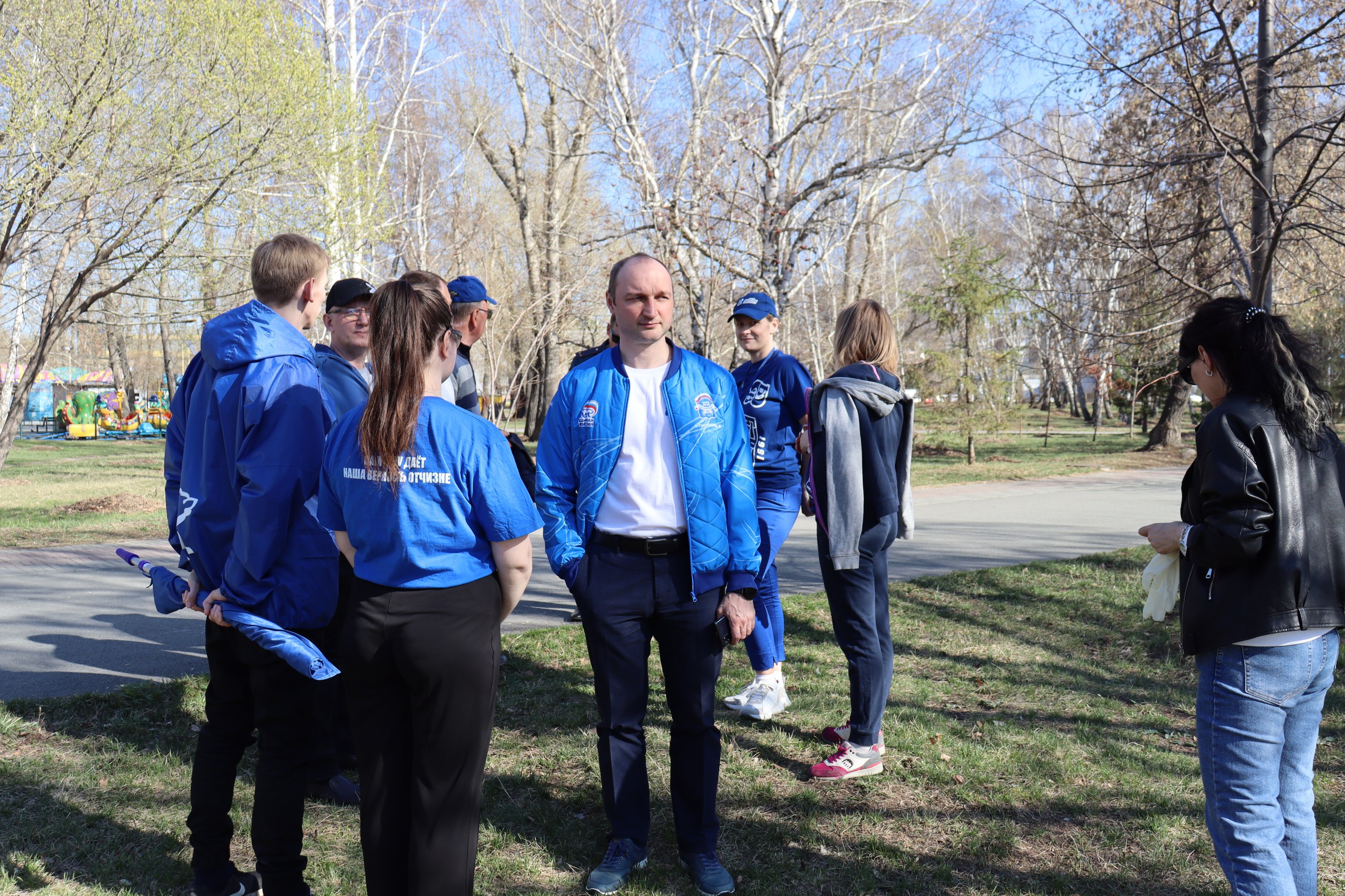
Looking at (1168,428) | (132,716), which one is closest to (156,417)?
(1168,428)

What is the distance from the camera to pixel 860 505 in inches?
156

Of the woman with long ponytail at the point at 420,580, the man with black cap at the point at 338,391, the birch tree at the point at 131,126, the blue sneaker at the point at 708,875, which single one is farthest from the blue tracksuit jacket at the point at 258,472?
the birch tree at the point at 131,126

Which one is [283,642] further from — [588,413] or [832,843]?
[832,843]

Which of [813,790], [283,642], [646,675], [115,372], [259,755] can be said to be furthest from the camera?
[115,372]

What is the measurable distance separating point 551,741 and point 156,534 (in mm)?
7642

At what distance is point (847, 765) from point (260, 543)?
258 centimetres

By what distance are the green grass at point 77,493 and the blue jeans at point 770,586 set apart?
783 centimetres

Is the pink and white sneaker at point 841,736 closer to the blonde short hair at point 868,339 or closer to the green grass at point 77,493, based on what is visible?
Result: the blonde short hair at point 868,339

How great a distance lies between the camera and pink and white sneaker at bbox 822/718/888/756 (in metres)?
4.15

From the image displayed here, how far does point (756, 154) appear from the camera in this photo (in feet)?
46.4

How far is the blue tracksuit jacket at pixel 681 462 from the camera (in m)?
3.10

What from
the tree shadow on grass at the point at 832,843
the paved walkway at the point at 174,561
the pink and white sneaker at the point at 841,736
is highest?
the paved walkway at the point at 174,561

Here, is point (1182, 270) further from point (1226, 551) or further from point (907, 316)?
point (907, 316)

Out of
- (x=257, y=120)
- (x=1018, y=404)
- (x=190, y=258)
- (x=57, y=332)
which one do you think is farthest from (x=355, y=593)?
(x=1018, y=404)
